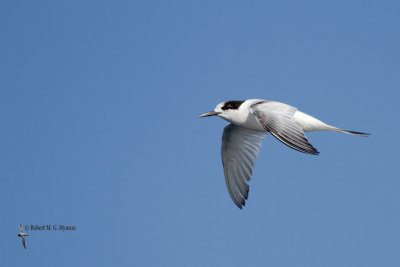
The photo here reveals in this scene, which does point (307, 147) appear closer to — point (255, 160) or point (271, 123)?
point (271, 123)

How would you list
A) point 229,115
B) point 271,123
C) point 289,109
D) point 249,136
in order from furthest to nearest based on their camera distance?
1. point 249,136
2. point 229,115
3. point 289,109
4. point 271,123

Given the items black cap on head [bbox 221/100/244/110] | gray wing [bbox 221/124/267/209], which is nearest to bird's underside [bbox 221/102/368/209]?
gray wing [bbox 221/124/267/209]

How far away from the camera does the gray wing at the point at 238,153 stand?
14.1m

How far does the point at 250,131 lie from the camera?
14445 mm

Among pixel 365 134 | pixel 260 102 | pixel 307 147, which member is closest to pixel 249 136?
pixel 260 102

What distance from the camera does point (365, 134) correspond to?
1300cm

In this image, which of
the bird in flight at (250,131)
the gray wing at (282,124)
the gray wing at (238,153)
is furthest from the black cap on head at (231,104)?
the gray wing at (238,153)

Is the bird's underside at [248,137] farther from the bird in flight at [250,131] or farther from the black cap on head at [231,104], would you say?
the black cap on head at [231,104]

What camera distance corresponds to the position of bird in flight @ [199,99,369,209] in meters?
11.1

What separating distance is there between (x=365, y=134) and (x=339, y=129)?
1.74 ft

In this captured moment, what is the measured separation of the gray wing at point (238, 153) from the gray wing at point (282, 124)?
1645 millimetres

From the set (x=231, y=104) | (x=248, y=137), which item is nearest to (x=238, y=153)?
(x=248, y=137)

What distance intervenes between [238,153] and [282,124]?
318 centimetres

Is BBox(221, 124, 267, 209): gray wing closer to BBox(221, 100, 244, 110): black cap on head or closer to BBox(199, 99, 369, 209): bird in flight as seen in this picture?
BBox(199, 99, 369, 209): bird in flight
